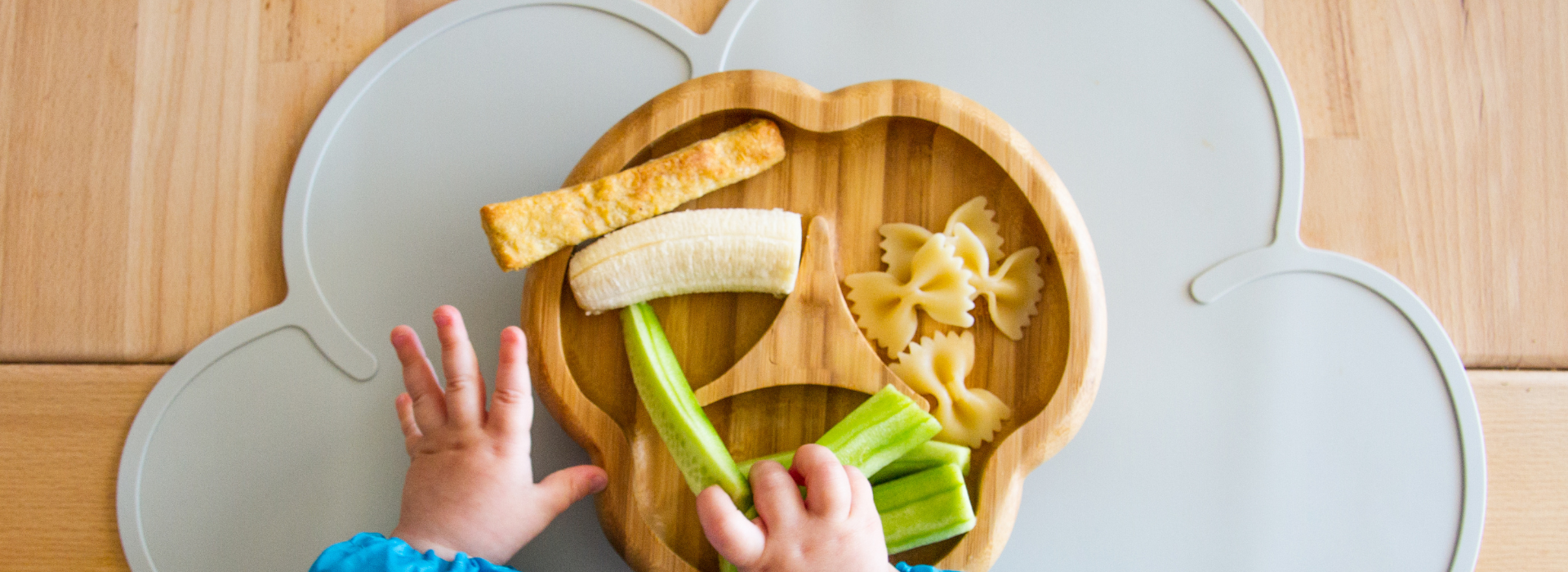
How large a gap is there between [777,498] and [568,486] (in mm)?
272

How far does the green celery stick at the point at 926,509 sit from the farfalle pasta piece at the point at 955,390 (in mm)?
76

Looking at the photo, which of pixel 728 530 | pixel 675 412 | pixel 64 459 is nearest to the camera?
pixel 728 530

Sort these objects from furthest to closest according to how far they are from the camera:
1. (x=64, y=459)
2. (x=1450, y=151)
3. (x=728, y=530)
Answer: (x=1450, y=151) → (x=64, y=459) → (x=728, y=530)

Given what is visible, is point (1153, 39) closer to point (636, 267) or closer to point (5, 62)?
point (636, 267)

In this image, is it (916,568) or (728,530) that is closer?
(728,530)

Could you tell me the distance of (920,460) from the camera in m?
1.01

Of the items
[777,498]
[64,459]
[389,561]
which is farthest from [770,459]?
[64,459]

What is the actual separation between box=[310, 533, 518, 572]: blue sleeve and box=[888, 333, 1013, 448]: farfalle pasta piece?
1.77 feet

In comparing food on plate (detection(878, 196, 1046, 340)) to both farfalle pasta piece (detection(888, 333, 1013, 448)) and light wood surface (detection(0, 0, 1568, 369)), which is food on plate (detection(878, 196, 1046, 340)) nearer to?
farfalle pasta piece (detection(888, 333, 1013, 448))

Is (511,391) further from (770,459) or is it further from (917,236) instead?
(917,236)

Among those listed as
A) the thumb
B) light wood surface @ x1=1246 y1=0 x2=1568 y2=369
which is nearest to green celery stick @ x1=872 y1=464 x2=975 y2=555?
the thumb

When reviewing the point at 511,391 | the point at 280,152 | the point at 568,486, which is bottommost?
the point at 568,486

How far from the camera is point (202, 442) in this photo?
1.14 metres

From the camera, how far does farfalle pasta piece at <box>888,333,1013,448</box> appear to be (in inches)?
41.1
